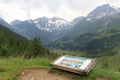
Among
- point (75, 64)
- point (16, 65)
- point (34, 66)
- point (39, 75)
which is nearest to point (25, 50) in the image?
point (16, 65)

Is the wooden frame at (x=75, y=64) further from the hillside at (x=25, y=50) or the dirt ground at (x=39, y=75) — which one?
the hillside at (x=25, y=50)

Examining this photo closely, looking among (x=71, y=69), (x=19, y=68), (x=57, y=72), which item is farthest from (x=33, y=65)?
(x=71, y=69)

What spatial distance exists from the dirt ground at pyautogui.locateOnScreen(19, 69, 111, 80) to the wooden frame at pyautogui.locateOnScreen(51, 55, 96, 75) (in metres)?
0.54

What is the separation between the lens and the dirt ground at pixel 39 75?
46.9 ft

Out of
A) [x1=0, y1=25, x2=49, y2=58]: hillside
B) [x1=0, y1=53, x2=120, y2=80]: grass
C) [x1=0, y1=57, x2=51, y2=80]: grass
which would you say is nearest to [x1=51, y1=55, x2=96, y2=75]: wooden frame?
[x1=0, y1=53, x2=120, y2=80]: grass

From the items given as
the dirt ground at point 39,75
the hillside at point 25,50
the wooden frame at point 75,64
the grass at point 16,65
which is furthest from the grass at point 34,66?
the hillside at point 25,50

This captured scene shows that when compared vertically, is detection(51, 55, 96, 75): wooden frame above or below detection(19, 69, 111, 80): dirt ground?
above

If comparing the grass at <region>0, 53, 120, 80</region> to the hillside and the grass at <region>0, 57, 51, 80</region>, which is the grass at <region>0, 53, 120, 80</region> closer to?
the grass at <region>0, 57, 51, 80</region>

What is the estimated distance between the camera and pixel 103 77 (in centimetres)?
1529

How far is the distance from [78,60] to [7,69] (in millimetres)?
4472

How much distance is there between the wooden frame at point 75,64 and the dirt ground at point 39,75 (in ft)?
1.78

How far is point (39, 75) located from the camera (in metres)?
14.8

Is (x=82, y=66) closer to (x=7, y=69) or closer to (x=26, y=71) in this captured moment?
(x=26, y=71)

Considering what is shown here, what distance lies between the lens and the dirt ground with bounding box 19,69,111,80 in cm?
1428
